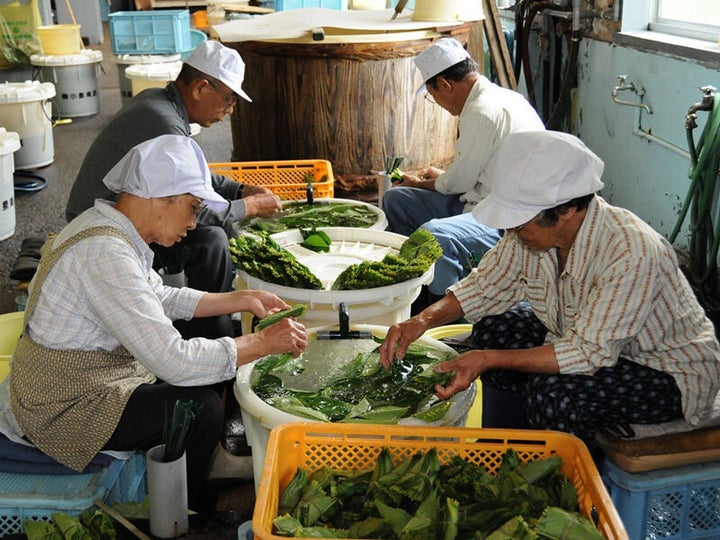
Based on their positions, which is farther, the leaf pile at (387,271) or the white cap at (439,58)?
the white cap at (439,58)

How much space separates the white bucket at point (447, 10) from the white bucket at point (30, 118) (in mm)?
3462

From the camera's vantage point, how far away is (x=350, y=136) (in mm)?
5270

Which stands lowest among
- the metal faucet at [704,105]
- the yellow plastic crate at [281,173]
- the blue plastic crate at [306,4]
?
the yellow plastic crate at [281,173]

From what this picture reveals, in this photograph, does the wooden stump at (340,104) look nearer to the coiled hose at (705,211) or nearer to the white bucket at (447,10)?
the white bucket at (447,10)

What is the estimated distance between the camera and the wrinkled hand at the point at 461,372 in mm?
2273

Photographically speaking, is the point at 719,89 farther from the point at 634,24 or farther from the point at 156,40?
the point at 156,40

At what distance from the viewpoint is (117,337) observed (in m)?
2.17

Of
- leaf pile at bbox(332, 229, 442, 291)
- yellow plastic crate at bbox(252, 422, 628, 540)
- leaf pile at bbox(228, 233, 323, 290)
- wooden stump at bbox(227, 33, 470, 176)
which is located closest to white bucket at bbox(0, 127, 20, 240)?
wooden stump at bbox(227, 33, 470, 176)

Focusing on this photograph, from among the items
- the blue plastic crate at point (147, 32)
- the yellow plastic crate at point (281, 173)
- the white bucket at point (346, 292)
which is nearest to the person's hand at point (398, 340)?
the white bucket at point (346, 292)

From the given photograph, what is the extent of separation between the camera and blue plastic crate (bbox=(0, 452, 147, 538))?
2123 millimetres

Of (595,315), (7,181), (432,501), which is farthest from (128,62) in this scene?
(432,501)

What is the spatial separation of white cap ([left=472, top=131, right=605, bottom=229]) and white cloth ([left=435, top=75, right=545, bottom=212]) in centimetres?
180

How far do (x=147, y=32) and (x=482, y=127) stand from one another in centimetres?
789

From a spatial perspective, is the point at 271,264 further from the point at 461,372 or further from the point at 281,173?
the point at 281,173
